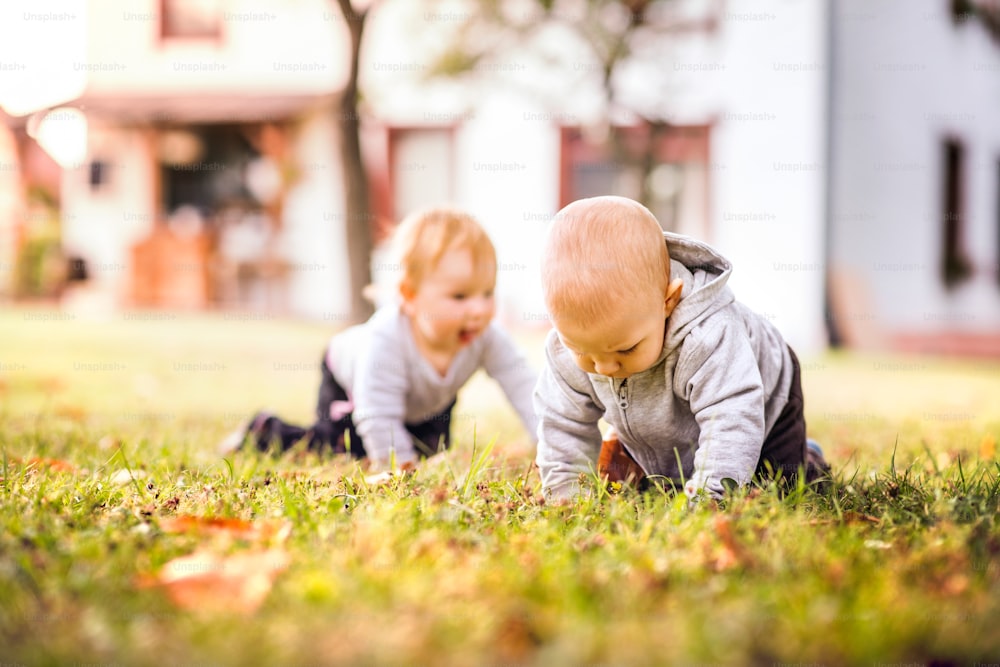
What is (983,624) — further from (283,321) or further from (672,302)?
(283,321)

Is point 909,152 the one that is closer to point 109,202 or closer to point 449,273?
point 449,273

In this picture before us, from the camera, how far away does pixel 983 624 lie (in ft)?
5.28

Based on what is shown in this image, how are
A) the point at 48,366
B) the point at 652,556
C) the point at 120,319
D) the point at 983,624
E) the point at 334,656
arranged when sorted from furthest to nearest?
the point at 120,319 < the point at 48,366 < the point at 652,556 < the point at 983,624 < the point at 334,656

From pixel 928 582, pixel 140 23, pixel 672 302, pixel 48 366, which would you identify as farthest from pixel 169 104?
pixel 928 582

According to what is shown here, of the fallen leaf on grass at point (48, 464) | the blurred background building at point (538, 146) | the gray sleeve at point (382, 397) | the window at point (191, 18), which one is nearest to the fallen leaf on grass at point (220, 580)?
the fallen leaf on grass at point (48, 464)

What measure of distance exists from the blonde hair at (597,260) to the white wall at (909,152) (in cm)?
1120

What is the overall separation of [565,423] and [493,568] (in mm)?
1065

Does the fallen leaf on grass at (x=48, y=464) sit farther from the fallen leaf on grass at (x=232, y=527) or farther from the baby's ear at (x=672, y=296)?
the baby's ear at (x=672, y=296)

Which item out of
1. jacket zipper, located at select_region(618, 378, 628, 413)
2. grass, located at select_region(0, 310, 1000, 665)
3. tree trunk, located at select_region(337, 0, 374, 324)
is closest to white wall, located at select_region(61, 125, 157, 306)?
tree trunk, located at select_region(337, 0, 374, 324)

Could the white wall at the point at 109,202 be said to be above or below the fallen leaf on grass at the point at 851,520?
above

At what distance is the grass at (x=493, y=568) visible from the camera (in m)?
1.54

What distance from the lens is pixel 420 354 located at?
13.0 ft

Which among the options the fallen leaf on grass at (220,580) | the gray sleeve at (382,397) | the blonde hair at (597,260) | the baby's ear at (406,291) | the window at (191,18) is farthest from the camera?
the window at (191,18)

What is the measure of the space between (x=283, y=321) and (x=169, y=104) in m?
4.68
